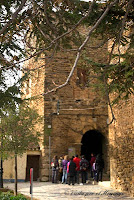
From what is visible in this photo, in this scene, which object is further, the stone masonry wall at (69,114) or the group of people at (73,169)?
the stone masonry wall at (69,114)

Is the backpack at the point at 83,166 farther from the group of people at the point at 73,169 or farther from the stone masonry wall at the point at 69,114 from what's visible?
the stone masonry wall at the point at 69,114

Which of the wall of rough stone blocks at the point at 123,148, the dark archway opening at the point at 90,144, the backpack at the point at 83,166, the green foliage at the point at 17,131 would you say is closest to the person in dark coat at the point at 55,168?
the backpack at the point at 83,166

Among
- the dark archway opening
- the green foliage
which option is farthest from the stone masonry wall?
the green foliage

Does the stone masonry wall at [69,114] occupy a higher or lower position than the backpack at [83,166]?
higher

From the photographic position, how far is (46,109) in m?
20.3

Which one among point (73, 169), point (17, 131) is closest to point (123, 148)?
point (73, 169)

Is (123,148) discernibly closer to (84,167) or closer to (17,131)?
(84,167)

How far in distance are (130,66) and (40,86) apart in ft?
42.5

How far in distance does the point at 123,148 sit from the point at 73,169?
3459 mm

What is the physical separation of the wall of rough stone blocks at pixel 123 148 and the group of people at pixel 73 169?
6.46 feet

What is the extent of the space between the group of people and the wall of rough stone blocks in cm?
197

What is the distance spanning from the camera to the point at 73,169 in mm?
16047

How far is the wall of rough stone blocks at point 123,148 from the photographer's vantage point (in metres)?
12.5

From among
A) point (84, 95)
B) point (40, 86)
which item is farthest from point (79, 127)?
point (40, 86)
